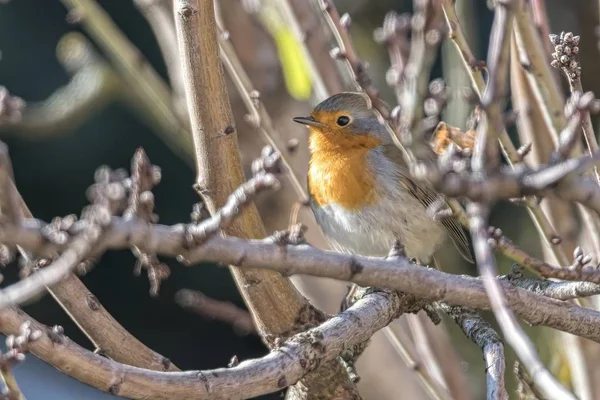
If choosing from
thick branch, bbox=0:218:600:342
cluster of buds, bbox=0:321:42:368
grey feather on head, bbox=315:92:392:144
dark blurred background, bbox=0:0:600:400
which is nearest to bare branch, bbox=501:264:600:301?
thick branch, bbox=0:218:600:342

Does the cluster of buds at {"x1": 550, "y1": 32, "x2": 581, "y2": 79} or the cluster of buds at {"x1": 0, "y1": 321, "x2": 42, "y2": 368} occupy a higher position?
the cluster of buds at {"x1": 550, "y1": 32, "x2": 581, "y2": 79}

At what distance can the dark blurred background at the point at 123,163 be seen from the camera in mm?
5461

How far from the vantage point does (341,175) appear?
3598 millimetres

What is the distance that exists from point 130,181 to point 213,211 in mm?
1057

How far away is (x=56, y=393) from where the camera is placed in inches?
174

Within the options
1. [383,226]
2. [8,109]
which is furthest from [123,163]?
[8,109]

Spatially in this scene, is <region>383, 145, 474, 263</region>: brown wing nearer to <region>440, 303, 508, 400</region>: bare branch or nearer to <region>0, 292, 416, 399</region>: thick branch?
<region>440, 303, 508, 400</region>: bare branch

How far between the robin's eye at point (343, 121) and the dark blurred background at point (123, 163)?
174cm

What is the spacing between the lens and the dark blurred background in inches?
215

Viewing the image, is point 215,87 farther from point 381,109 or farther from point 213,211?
point 381,109

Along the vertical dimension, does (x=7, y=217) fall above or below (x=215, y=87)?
below

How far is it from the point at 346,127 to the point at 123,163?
2165 millimetres

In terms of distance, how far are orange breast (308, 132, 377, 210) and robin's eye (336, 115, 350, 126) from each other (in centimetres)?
8

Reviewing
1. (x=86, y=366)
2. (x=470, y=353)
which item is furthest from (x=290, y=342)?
(x=470, y=353)
